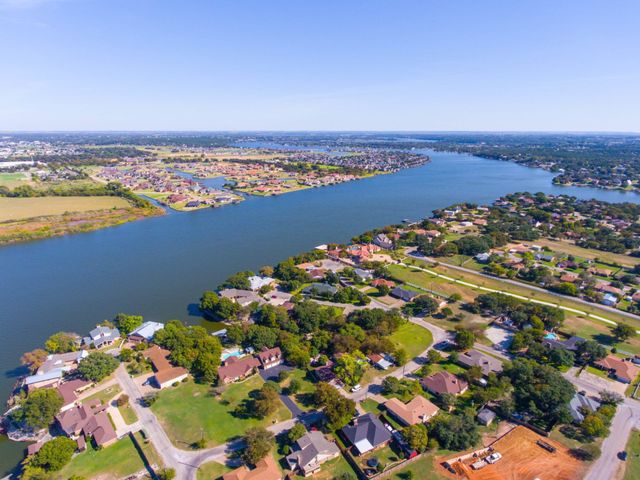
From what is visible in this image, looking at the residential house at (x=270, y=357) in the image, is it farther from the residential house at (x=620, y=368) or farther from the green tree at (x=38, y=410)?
the residential house at (x=620, y=368)

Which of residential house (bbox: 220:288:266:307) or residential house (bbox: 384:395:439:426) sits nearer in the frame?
residential house (bbox: 384:395:439:426)

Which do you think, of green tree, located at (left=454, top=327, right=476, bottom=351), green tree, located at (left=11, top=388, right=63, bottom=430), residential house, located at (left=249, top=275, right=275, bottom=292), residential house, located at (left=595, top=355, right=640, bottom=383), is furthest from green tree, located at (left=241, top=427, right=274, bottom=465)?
residential house, located at (left=595, top=355, right=640, bottom=383)

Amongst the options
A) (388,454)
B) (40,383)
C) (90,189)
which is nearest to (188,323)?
(40,383)

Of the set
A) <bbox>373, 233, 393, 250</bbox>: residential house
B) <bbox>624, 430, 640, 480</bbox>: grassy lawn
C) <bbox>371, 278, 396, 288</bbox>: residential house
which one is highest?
<bbox>373, 233, 393, 250</bbox>: residential house

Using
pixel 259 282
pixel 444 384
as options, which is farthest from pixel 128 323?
pixel 444 384

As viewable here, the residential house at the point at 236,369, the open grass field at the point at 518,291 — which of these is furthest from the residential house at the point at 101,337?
the open grass field at the point at 518,291

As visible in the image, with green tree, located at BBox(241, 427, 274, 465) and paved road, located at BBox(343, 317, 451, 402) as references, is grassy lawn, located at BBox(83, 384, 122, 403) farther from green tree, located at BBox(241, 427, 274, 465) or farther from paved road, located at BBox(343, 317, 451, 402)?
paved road, located at BBox(343, 317, 451, 402)
